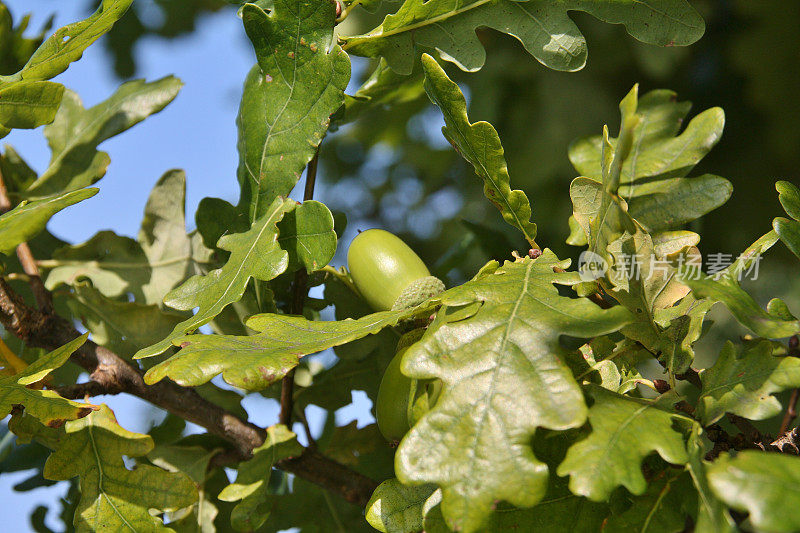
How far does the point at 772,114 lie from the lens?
66.2 inches

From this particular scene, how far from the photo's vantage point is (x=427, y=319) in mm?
843

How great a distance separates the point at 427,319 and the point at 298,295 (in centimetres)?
25

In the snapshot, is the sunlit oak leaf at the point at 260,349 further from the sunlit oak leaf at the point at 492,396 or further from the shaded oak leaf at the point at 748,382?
the shaded oak leaf at the point at 748,382

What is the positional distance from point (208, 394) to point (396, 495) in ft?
1.78

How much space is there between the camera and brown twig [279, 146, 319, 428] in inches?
38.8

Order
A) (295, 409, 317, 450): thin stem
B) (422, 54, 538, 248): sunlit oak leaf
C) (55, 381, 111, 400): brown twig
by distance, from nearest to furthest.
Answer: (422, 54, 538, 248): sunlit oak leaf → (55, 381, 111, 400): brown twig → (295, 409, 317, 450): thin stem

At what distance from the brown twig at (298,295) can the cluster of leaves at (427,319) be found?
0.03 feet

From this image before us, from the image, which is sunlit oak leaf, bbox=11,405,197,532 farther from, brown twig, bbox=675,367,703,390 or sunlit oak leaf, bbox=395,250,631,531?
brown twig, bbox=675,367,703,390

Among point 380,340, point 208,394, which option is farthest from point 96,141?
point 380,340

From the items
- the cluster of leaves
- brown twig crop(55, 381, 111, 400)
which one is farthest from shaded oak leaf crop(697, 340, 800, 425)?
brown twig crop(55, 381, 111, 400)

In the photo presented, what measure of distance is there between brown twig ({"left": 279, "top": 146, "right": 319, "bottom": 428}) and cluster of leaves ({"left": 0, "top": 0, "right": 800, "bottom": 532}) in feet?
0.03

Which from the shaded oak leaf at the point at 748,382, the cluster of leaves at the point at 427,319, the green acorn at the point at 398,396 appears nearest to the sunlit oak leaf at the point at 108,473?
the cluster of leaves at the point at 427,319

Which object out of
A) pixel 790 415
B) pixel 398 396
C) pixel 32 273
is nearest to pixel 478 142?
pixel 398 396

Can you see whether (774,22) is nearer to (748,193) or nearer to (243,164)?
(748,193)
